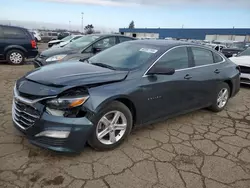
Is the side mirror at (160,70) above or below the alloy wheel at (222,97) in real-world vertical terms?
above

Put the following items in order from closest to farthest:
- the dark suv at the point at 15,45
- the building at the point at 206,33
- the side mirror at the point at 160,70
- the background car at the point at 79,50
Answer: the side mirror at the point at 160,70
the background car at the point at 79,50
the dark suv at the point at 15,45
the building at the point at 206,33

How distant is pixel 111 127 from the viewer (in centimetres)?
309

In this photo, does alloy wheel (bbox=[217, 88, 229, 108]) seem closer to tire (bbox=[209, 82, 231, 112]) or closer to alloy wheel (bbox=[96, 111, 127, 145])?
tire (bbox=[209, 82, 231, 112])

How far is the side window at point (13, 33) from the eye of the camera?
9539 mm

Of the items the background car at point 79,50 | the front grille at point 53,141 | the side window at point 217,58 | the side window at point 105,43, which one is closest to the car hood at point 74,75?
the front grille at point 53,141

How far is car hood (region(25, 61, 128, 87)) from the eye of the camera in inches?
110

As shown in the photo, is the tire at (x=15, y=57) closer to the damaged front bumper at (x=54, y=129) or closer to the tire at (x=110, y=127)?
the damaged front bumper at (x=54, y=129)

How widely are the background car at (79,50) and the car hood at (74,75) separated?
3.07 metres

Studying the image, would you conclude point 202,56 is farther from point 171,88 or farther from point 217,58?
point 171,88

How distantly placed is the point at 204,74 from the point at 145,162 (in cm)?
224

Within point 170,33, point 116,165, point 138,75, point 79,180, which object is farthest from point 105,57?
point 170,33

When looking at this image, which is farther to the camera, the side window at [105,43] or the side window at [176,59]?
the side window at [105,43]

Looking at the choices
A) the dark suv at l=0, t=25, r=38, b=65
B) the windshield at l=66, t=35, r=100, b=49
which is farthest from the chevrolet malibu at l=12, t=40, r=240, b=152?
the dark suv at l=0, t=25, r=38, b=65

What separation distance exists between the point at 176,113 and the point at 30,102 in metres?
2.44
